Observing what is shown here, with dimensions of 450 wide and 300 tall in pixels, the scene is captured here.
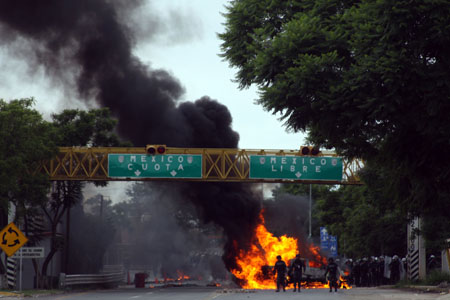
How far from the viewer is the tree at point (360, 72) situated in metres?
17.5

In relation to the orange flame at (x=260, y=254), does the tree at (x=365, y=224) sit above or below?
above

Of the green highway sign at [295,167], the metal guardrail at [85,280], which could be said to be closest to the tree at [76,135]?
the metal guardrail at [85,280]

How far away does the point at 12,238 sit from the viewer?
100ft

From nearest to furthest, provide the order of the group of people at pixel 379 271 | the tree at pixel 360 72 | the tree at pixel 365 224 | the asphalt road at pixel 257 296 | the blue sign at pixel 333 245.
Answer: the tree at pixel 360 72, the asphalt road at pixel 257 296, the group of people at pixel 379 271, the tree at pixel 365 224, the blue sign at pixel 333 245

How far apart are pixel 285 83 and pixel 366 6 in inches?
97.8

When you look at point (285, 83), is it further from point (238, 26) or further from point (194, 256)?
point (194, 256)

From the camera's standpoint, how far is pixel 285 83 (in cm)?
1850

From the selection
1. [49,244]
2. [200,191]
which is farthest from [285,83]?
[200,191]

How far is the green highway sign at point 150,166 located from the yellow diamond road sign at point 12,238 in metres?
12.0

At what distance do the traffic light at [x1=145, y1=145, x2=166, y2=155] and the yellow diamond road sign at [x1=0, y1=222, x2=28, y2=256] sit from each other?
1258 centimetres

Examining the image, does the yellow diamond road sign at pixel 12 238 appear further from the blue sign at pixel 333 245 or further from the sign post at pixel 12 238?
the blue sign at pixel 333 245

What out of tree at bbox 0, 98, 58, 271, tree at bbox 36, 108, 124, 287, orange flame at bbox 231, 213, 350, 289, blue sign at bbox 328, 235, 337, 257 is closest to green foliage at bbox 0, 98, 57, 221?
tree at bbox 0, 98, 58, 271

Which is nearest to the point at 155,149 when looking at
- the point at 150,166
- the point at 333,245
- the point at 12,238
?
the point at 150,166

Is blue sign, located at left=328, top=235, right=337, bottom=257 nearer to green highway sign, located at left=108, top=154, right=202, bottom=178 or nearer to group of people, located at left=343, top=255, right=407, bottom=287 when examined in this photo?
group of people, located at left=343, top=255, right=407, bottom=287
